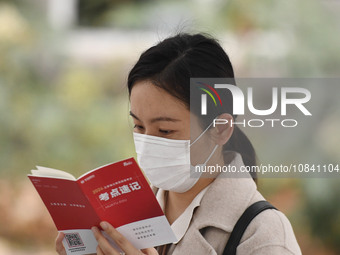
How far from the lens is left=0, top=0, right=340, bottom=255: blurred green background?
3566mm

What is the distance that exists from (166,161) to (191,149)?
0.08m

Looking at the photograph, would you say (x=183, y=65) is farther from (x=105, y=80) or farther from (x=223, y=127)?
(x=105, y=80)

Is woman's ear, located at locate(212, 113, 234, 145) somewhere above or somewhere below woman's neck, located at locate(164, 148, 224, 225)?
above

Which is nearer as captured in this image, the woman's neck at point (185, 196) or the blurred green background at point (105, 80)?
the woman's neck at point (185, 196)

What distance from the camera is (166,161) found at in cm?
151

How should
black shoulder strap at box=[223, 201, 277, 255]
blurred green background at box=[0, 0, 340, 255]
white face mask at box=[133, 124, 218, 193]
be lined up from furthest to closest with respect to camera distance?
blurred green background at box=[0, 0, 340, 255], white face mask at box=[133, 124, 218, 193], black shoulder strap at box=[223, 201, 277, 255]

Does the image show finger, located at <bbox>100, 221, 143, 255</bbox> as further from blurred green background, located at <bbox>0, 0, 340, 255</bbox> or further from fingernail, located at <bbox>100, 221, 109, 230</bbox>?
blurred green background, located at <bbox>0, 0, 340, 255</bbox>

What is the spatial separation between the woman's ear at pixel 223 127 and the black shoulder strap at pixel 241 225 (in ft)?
0.67

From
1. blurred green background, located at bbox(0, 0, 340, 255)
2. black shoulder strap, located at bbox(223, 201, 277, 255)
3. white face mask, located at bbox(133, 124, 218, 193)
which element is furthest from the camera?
blurred green background, located at bbox(0, 0, 340, 255)

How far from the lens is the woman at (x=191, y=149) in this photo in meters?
1.34

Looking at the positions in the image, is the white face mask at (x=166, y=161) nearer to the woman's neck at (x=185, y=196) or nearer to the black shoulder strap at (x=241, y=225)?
the woman's neck at (x=185, y=196)

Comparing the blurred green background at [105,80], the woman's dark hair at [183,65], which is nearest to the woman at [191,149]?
the woman's dark hair at [183,65]

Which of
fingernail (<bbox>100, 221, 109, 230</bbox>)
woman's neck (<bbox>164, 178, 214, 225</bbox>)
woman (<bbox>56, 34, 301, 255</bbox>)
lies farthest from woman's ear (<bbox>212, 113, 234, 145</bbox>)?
fingernail (<bbox>100, 221, 109, 230</bbox>)

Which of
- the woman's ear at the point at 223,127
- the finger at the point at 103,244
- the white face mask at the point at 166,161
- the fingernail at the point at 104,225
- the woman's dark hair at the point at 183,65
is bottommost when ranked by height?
the finger at the point at 103,244
